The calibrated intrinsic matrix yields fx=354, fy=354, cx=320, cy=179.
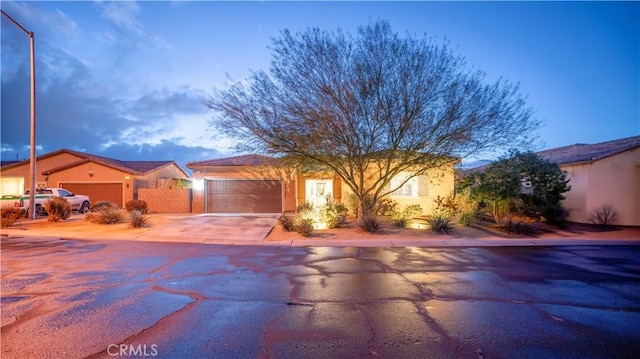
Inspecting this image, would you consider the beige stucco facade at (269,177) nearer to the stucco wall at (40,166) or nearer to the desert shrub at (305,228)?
the desert shrub at (305,228)

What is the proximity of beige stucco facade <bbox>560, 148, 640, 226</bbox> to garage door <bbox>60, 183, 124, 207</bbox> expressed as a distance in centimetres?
2887

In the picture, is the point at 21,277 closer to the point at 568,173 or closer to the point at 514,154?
the point at 514,154

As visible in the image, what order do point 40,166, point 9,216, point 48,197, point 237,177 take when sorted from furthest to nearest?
point 40,166 → point 237,177 → point 48,197 → point 9,216

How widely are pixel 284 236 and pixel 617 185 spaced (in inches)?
633

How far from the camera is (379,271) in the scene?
26.4 ft

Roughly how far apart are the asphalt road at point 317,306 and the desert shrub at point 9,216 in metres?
8.61

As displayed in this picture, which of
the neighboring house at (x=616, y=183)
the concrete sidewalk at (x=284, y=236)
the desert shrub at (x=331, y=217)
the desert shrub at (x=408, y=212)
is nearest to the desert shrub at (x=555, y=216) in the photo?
the concrete sidewalk at (x=284, y=236)

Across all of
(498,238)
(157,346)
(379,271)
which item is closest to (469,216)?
(498,238)

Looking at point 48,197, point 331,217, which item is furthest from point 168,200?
point 331,217

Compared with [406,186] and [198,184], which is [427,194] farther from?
[198,184]

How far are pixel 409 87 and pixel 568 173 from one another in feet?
36.6

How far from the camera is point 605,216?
16.7 m

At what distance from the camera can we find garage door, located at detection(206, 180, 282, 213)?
22.8m

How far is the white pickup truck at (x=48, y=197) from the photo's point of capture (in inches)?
757
